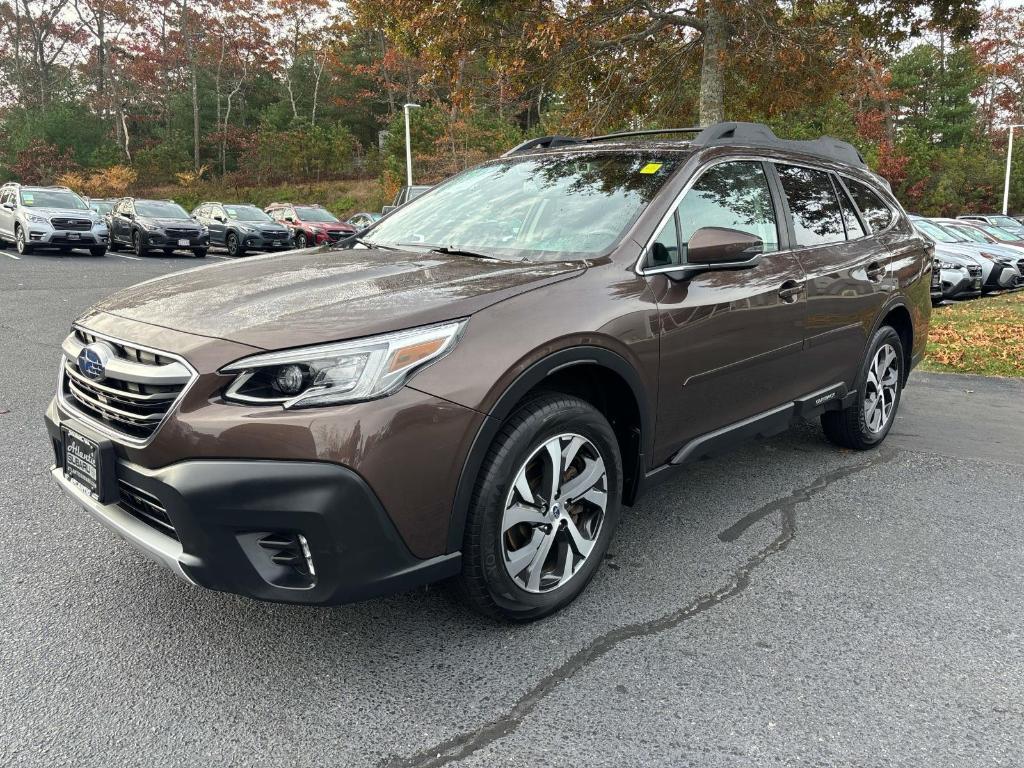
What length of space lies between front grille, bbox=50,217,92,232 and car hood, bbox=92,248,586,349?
1917cm

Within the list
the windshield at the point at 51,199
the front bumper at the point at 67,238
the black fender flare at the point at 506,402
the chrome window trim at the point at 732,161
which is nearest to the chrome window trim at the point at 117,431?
the black fender flare at the point at 506,402

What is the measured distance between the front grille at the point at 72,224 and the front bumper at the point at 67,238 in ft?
0.24

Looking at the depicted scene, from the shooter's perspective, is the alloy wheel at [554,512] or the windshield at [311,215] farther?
the windshield at [311,215]

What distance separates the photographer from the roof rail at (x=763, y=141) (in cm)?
376

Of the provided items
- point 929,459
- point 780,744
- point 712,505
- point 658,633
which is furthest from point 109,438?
point 929,459

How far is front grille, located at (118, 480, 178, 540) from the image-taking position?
235 centimetres

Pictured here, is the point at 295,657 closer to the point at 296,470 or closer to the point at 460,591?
the point at 460,591

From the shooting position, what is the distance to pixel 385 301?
8.21 feet

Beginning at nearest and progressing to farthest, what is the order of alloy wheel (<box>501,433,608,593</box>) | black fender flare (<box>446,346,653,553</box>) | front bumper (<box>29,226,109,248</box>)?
black fender flare (<box>446,346,653,553</box>), alloy wheel (<box>501,433,608,593</box>), front bumper (<box>29,226,109,248</box>)

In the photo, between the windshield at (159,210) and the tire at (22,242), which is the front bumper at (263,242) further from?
the tire at (22,242)

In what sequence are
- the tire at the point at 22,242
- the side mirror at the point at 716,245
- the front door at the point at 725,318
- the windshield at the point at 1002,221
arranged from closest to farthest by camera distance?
the side mirror at the point at 716,245
the front door at the point at 725,318
the tire at the point at 22,242
the windshield at the point at 1002,221

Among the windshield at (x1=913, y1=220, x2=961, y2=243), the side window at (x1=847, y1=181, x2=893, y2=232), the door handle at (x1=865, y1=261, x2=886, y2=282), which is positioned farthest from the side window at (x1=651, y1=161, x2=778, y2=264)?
the windshield at (x1=913, y1=220, x2=961, y2=243)

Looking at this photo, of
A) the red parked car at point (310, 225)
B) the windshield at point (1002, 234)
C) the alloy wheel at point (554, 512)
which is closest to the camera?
the alloy wheel at point (554, 512)

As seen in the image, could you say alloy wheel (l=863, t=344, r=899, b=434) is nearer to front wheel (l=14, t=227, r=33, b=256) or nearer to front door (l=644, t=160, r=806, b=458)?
front door (l=644, t=160, r=806, b=458)
